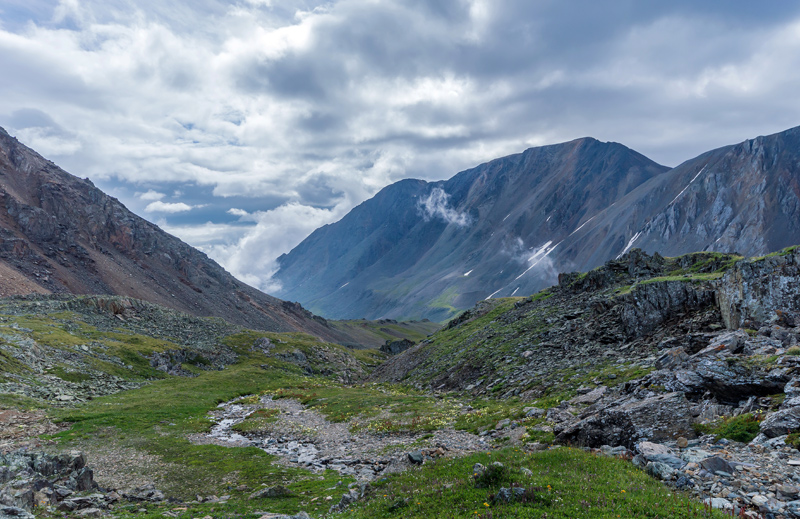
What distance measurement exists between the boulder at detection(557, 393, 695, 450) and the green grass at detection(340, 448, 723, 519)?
312 centimetres

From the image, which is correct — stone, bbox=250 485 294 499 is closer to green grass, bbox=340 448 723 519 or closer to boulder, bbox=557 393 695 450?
green grass, bbox=340 448 723 519

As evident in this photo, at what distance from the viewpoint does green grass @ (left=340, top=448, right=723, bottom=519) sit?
48.5 feet

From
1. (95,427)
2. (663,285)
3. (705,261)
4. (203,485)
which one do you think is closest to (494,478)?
(203,485)

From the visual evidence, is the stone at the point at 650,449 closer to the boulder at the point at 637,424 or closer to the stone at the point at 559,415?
the boulder at the point at 637,424

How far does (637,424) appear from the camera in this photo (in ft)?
75.9

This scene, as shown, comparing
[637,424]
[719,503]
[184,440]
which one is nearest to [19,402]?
[184,440]

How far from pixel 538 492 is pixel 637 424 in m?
10.5

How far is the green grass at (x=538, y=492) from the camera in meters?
14.8

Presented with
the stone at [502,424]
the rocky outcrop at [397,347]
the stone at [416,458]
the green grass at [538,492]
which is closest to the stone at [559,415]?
the stone at [502,424]

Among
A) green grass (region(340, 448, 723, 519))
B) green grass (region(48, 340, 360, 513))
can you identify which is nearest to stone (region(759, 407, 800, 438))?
green grass (region(340, 448, 723, 519))

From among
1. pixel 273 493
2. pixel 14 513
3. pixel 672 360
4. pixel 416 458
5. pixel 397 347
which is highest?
pixel 672 360

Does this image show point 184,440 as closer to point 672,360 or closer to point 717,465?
point 717,465

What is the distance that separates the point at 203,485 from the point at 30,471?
9.96 meters

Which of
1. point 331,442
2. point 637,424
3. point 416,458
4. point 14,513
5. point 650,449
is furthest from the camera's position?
point 331,442
